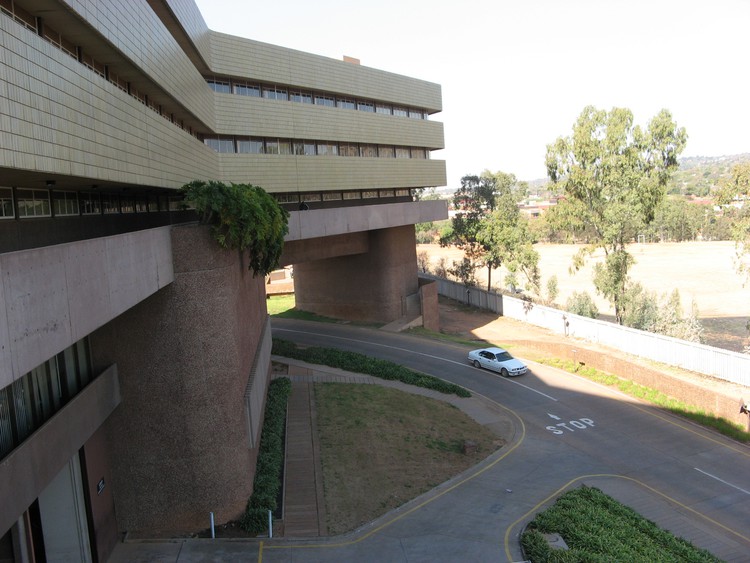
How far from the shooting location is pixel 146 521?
14359mm

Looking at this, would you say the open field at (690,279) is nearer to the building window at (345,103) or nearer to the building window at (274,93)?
the building window at (345,103)

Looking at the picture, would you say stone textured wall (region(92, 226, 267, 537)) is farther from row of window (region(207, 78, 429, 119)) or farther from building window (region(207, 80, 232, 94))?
row of window (region(207, 78, 429, 119))

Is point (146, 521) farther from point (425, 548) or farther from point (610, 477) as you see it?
point (610, 477)

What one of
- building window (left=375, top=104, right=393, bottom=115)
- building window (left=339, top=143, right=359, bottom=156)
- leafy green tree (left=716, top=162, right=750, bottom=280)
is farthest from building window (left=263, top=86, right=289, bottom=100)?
leafy green tree (left=716, top=162, right=750, bottom=280)

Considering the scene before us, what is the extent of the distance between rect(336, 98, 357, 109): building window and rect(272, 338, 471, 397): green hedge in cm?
1510

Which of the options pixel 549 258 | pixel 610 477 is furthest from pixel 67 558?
pixel 549 258

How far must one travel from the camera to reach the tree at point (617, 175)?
136ft

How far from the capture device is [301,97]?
3484cm

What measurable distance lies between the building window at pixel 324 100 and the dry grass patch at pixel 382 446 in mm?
17843

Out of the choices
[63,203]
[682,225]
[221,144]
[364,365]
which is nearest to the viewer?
[63,203]

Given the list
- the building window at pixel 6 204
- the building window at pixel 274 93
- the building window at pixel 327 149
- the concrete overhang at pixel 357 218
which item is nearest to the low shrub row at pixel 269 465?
the building window at pixel 6 204

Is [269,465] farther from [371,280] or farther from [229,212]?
[371,280]

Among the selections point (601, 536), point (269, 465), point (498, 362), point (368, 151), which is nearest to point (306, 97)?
point (368, 151)

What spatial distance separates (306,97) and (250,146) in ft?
18.3
